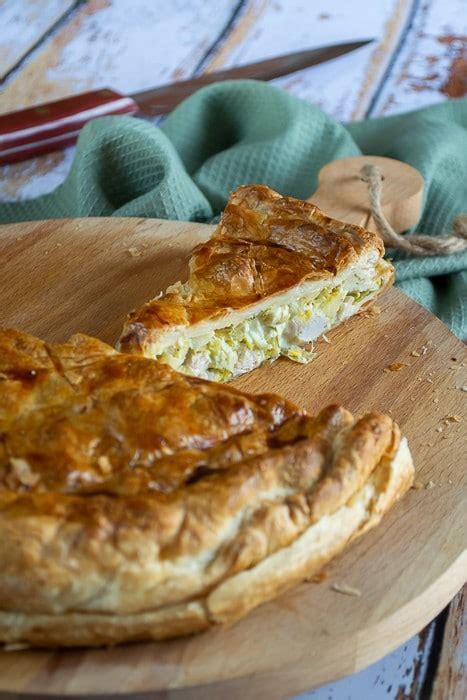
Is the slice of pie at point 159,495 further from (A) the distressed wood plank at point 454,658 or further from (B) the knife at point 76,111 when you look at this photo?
(B) the knife at point 76,111

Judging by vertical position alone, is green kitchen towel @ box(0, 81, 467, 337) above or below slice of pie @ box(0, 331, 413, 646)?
below

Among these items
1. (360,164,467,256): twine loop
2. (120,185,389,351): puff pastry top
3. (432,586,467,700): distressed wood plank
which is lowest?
(432,586,467,700): distressed wood plank

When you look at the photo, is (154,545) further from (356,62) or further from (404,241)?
(356,62)

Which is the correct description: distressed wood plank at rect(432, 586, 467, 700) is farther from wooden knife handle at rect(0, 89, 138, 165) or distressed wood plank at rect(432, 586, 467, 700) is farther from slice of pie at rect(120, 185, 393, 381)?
wooden knife handle at rect(0, 89, 138, 165)

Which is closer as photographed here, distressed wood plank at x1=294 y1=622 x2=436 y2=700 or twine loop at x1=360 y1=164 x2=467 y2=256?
distressed wood plank at x1=294 y1=622 x2=436 y2=700

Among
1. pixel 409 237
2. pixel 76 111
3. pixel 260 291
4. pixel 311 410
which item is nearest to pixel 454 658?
pixel 311 410


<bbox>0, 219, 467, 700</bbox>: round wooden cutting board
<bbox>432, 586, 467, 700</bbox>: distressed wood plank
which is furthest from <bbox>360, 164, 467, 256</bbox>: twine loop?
<bbox>432, 586, 467, 700</bbox>: distressed wood plank

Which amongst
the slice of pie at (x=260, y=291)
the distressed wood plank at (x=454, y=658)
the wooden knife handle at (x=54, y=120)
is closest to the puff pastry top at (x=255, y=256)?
the slice of pie at (x=260, y=291)
